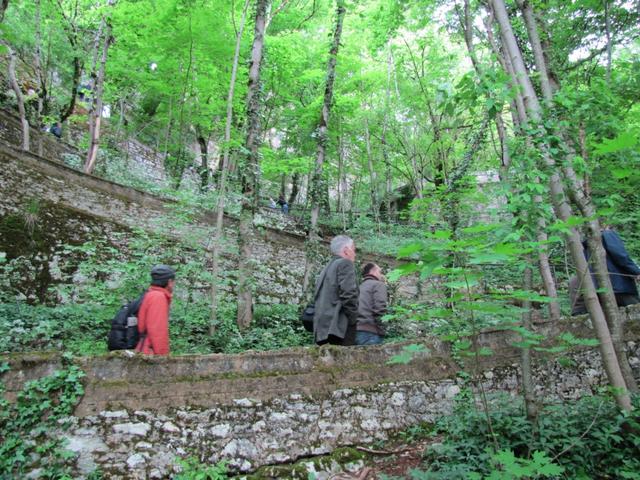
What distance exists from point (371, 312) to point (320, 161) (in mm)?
5190

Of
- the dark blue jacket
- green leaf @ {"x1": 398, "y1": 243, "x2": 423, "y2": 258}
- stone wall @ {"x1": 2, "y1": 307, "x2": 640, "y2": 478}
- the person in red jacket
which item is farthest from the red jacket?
the dark blue jacket

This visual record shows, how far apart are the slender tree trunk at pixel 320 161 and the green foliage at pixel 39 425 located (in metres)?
5.93

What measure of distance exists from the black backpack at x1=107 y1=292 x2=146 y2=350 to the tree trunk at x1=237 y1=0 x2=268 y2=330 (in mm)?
2625

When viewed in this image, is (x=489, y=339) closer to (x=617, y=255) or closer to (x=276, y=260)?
(x=617, y=255)

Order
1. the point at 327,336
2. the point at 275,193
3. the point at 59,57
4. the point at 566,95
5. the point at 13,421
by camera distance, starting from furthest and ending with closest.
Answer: the point at 275,193
the point at 59,57
the point at 327,336
the point at 566,95
the point at 13,421

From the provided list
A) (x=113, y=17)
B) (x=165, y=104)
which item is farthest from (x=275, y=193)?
(x=113, y=17)

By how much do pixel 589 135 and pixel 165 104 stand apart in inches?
619

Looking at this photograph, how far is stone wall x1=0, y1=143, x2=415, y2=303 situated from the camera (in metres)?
7.31

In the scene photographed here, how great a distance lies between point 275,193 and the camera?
22406 mm

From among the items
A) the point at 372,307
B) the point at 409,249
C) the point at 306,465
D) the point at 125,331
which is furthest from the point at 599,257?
the point at 125,331

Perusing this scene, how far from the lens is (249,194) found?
22.4 feet

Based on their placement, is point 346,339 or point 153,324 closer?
point 153,324

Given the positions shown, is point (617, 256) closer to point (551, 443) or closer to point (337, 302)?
point (551, 443)

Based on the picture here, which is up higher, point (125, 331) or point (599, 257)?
point (599, 257)
